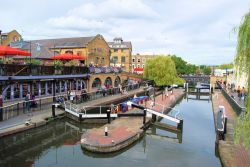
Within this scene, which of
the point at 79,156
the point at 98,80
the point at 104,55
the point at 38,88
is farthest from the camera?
the point at 104,55

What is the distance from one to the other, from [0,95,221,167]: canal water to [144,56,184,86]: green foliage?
33197 mm

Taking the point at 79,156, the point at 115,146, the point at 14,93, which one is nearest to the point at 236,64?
the point at 115,146

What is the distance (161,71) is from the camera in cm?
5566

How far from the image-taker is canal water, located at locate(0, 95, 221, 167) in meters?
15.1

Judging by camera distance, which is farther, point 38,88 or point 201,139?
point 38,88

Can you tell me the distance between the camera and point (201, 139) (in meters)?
20.5

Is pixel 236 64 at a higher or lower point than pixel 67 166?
higher

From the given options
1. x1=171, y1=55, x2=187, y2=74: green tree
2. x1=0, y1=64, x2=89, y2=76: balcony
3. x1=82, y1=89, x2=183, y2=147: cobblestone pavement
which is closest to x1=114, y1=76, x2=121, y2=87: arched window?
A: x1=0, y1=64, x2=89, y2=76: balcony

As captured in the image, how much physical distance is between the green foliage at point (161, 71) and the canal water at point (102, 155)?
1307 inches

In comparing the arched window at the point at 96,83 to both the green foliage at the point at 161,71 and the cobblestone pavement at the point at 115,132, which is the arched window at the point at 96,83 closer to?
the green foliage at the point at 161,71

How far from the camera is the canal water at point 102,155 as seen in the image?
15055 mm

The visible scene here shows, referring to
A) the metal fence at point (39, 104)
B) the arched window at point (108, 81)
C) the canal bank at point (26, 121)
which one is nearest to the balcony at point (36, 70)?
the metal fence at point (39, 104)

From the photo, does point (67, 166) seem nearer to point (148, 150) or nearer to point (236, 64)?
point (148, 150)

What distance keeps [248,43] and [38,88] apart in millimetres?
23140
